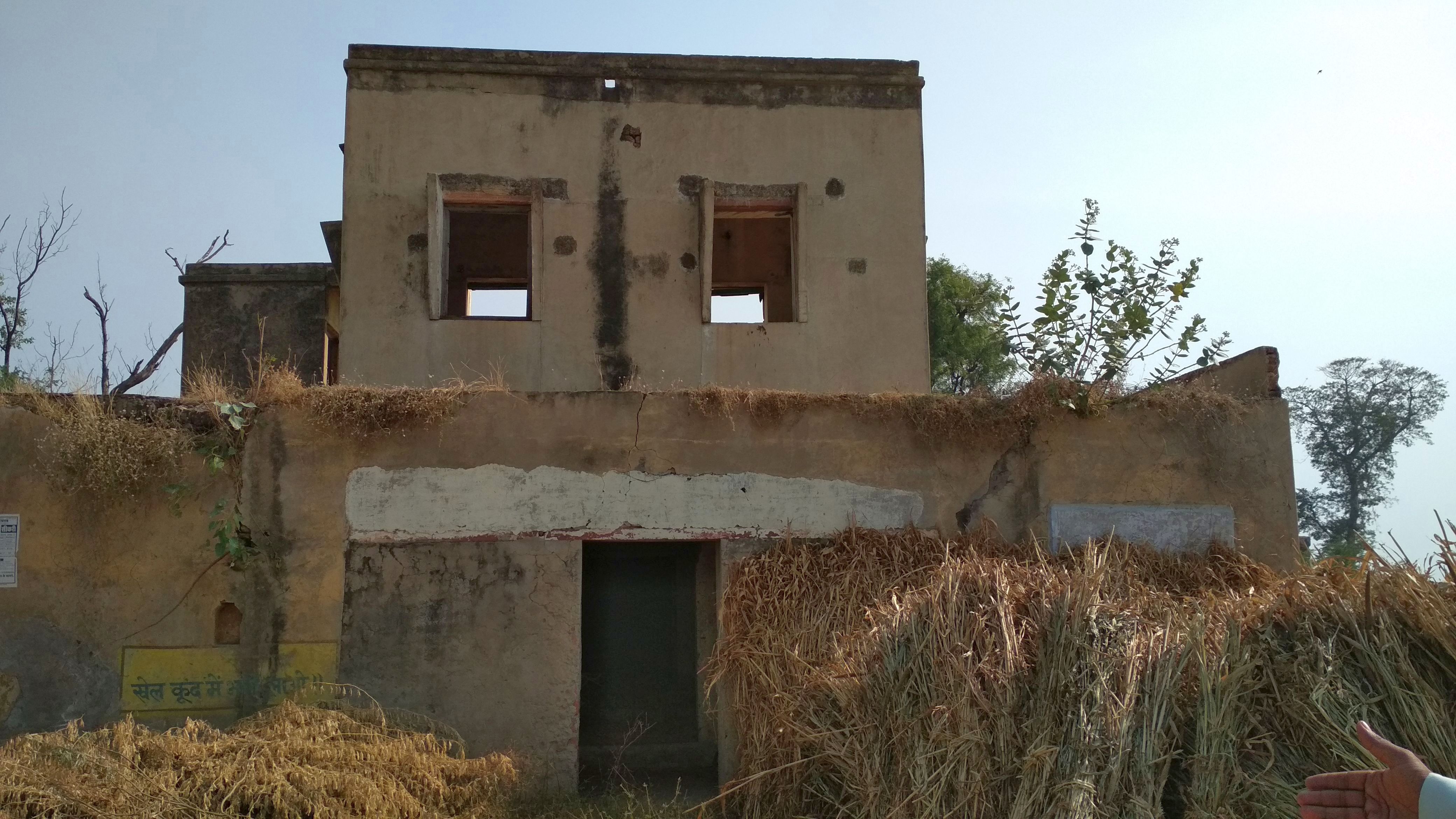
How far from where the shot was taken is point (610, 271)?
11305 millimetres

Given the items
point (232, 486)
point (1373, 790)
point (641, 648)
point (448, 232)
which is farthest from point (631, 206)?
point (1373, 790)

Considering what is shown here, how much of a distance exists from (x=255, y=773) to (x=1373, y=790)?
16.8ft

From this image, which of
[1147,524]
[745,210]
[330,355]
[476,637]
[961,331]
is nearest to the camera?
[476,637]

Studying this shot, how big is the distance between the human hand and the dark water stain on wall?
336 inches

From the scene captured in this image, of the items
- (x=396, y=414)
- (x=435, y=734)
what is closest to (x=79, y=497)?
(x=396, y=414)

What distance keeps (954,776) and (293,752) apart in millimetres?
3556

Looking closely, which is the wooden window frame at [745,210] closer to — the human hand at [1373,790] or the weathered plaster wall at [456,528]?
the weathered plaster wall at [456,528]

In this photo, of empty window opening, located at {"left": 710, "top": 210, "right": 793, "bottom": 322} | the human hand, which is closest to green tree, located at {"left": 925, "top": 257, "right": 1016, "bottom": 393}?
empty window opening, located at {"left": 710, "top": 210, "right": 793, "bottom": 322}

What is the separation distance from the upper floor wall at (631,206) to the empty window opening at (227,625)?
3912 mm

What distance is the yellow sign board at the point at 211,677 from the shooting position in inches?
279

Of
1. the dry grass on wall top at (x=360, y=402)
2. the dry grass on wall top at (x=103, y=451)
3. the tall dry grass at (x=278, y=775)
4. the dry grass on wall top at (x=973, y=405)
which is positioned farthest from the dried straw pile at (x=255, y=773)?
the dry grass on wall top at (x=973, y=405)

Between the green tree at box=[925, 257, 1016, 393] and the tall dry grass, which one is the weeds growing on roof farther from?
the green tree at box=[925, 257, 1016, 393]

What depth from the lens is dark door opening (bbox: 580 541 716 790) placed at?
8938mm

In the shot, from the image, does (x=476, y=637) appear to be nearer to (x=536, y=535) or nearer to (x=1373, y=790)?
(x=536, y=535)
